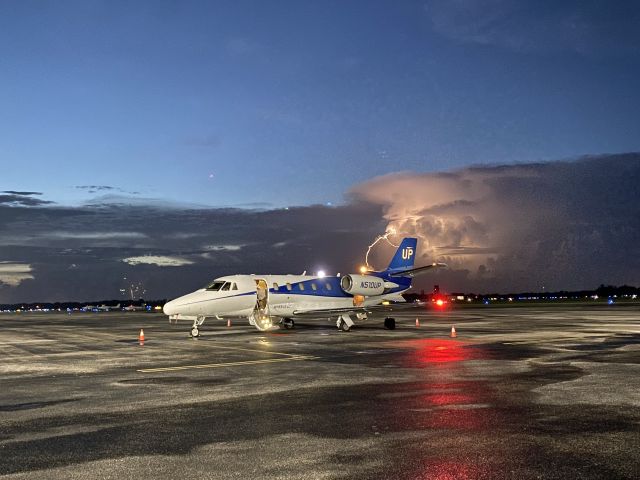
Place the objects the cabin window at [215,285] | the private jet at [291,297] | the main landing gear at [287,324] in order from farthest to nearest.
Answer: the main landing gear at [287,324]
the cabin window at [215,285]
the private jet at [291,297]

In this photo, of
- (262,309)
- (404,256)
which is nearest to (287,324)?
(262,309)

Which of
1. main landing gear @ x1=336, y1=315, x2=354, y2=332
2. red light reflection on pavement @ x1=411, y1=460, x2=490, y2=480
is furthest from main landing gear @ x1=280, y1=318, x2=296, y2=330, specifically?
red light reflection on pavement @ x1=411, y1=460, x2=490, y2=480

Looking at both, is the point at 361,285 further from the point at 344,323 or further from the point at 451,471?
the point at 451,471

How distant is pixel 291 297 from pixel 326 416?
72.2 feet

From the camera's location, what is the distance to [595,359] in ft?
59.7

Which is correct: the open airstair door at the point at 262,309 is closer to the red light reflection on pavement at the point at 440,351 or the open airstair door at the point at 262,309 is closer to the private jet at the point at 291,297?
the private jet at the point at 291,297

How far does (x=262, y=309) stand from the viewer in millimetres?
31578

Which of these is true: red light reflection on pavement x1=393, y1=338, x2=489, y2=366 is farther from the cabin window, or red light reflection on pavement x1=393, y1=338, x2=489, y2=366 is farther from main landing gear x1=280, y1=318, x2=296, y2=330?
main landing gear x1=280, y1=318, x2=296, y2=330

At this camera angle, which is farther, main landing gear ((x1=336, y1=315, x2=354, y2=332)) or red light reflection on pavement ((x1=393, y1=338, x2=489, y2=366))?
main landing gear ((x1=336, y1=315, x2=354, y2=332))

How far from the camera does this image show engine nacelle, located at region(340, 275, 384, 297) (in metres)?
33.8

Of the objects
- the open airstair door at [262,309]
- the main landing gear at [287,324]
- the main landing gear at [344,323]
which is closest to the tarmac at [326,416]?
the open airstair door at [262,309]

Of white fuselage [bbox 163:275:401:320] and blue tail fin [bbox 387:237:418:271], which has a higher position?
blue tail fin [bbox 387:237:418:271]

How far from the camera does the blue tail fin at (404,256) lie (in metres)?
37.4

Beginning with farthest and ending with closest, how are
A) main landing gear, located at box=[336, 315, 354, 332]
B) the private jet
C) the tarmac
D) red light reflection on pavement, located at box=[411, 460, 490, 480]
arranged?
main landing gear, located at box=[336, 315, 354, 332], the private jet, the tarmac, red light reflection on pavement, located at box=[411, 460, 490, 480]
